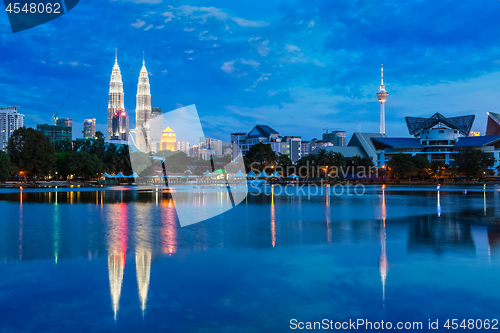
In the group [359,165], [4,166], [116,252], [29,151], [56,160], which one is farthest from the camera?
[359,165]

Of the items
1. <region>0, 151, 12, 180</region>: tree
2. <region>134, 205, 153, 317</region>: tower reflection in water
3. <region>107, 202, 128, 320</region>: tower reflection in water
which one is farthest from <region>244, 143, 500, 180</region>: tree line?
<region>134, 205, 153, 317</region>: tower reflection in water

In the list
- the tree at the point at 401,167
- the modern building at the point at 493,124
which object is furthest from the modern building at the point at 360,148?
the tree at the point at 401,167

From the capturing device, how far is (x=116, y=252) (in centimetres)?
1454

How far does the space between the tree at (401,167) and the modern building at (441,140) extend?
41184 millimetres

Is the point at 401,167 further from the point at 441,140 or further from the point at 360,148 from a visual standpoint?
the point at 360,148

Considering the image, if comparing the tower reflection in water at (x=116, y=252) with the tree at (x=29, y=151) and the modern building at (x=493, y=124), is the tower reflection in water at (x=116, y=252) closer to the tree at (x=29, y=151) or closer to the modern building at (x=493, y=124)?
the tree at (x=29, y=151)

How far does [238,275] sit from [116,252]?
519cm

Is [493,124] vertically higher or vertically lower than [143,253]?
higher

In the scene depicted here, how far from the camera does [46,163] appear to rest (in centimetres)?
7544

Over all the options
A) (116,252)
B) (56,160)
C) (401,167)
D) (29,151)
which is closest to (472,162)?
(401,167)

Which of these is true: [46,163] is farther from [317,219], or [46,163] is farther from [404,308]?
[404,308]

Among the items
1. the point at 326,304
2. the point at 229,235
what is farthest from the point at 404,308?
the point at 229,235

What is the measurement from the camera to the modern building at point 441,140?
13962 centimetres

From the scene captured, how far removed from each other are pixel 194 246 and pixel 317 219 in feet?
33.7
